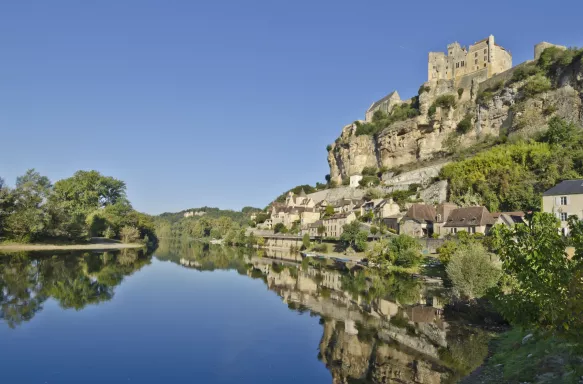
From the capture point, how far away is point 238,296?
28719 millimetres

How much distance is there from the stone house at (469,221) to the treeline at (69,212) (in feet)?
159

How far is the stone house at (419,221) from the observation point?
46.9 meters

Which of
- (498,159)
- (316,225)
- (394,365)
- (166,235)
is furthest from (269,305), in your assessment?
(166,235)

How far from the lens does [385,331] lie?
1839 cm

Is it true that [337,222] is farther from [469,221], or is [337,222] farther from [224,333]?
[224,333]

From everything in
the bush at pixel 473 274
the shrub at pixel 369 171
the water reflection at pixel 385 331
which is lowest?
the water reflection at pixel 385 331

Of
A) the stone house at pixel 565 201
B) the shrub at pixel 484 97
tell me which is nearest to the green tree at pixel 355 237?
the stone house at pixel 565 201

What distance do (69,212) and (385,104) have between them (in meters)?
63.7

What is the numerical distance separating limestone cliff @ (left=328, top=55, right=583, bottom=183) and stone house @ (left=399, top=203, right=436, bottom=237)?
1605 centimetres

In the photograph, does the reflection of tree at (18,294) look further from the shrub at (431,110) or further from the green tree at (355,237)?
the shrub at (431,110)

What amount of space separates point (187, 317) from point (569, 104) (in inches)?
1911

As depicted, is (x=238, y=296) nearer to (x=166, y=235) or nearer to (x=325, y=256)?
(x=325, y=256)

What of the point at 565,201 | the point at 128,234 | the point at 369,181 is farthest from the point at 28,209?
the point at 565,201

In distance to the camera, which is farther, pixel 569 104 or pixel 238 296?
pixel 569 104
